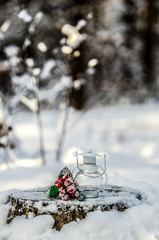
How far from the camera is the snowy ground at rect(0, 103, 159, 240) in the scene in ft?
9.82

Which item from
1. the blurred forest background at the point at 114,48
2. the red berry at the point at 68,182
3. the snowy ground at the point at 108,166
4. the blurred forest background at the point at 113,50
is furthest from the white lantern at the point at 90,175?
the blurred forest background at the point at 114,48

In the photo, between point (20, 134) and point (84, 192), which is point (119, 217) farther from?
point (20, 134)

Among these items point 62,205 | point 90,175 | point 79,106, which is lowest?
point 62,205

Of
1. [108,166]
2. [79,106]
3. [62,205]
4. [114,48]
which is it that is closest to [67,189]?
[62,205]

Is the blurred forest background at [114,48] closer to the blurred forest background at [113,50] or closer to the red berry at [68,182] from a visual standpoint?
the blurred forest background at [113,50]

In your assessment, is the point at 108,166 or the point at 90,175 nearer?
the point at 90,175

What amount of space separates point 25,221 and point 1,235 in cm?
20

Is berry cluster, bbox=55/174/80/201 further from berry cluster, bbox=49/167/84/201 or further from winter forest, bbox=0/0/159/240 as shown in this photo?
winter forest, bbox=0/0/159/240

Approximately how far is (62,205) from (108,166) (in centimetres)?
307

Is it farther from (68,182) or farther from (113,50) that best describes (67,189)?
(113,50)

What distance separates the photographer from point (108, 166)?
6102mm

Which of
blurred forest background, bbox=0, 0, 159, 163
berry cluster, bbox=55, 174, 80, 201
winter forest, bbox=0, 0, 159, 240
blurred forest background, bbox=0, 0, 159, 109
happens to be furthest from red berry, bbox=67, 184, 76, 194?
blurred forest background, bbox=0, 0, 159, 109

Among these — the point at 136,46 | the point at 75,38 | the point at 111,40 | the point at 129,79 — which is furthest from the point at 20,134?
the point at 136,46

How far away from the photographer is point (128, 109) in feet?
49.8
